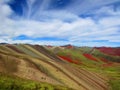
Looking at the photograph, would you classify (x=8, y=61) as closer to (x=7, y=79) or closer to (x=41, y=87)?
(x=7, y=79)

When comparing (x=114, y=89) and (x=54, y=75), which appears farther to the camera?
(x=114, y=89)

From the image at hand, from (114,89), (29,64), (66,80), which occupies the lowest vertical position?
(114,89)

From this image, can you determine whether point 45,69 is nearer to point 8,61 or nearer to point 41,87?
point 8,61

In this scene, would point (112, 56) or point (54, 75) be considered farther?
point (112, 56)

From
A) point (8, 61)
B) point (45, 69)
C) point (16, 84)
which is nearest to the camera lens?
point (16, 84)

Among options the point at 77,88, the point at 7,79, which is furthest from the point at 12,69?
the point at 77,88

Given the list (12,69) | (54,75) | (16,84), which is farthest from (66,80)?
(16,84)

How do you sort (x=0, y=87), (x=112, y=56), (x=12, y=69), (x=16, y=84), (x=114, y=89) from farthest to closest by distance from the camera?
(x=112, y=56) < (x=114, y=89) < (x=12, y=69) < (x=16, y=84) < (x=0, y=87)

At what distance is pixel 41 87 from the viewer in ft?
91.7

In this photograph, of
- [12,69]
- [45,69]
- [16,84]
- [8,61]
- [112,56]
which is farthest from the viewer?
[112,56]

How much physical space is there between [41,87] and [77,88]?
9.25m

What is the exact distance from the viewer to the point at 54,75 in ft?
125

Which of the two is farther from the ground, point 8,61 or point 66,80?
point 8,61

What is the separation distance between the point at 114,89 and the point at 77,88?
12.0m
